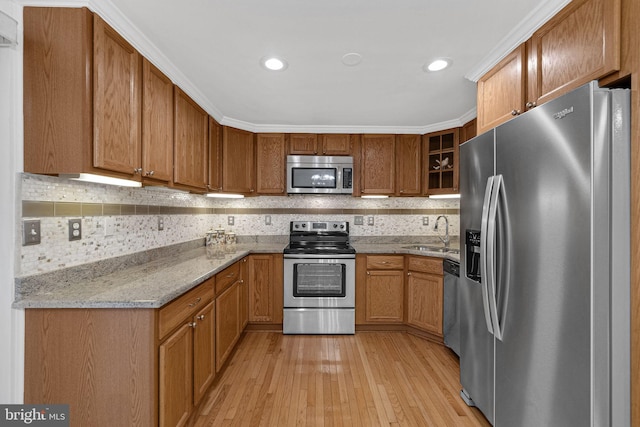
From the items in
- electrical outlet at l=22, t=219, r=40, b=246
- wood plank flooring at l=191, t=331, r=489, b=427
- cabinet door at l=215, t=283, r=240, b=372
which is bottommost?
wood plank flooring at l=191, t=331, r=489, b=427

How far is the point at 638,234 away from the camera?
3.62ft

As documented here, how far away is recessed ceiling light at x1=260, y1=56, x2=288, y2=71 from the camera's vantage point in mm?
2025

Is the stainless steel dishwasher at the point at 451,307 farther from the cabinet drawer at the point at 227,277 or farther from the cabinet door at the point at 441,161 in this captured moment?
the cabinet drawer at the point at 227,277

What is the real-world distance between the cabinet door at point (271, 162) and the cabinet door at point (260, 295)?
86 centimetres

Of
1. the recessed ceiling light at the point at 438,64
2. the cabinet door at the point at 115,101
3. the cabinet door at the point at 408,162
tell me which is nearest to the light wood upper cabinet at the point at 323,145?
the cabinet door at the point at 408,162

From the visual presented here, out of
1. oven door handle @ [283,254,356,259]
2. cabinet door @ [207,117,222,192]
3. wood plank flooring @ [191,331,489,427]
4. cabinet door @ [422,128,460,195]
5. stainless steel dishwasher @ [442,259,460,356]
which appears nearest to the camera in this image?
wood plank flooring @ [191,331,489,427]

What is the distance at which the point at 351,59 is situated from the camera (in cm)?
201

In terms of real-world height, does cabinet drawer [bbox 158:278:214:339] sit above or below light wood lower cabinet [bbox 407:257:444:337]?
above

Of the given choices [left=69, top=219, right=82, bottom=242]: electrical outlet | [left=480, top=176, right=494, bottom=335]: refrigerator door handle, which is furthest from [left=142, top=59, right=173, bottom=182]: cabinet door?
[left=480, top=176, right=494, bottom=335]: refrigerator door handle

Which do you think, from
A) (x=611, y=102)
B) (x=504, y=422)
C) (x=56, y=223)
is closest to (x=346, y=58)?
(x=611, y=102)

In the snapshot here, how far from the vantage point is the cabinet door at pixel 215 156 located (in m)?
2.96

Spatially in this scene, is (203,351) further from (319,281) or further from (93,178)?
(319,281)

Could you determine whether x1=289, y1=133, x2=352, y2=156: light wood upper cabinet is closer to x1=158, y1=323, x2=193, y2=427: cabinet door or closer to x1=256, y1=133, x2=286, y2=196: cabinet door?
x1=256, y1=133, x2=286, y2=196: cabinet door

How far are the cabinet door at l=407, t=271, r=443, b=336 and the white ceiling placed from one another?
5.66 feet
